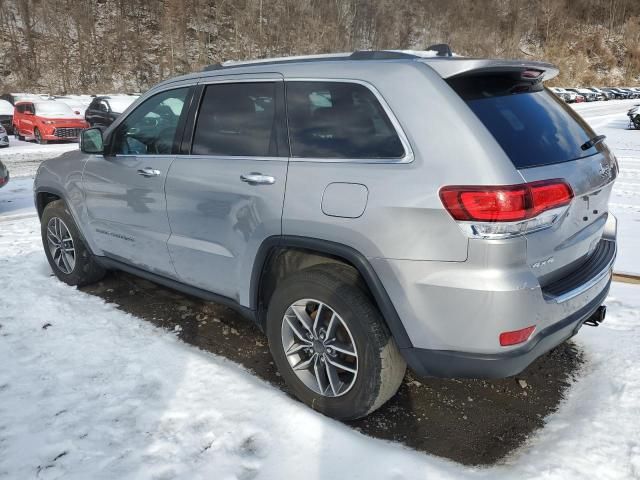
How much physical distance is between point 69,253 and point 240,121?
8.13ft

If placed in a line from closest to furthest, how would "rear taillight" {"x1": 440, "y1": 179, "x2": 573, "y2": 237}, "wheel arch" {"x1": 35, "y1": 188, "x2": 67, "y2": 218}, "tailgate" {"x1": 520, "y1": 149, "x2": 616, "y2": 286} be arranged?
"rear taillight" {"x1": 440, "y1": 179, "x2": 573, "y2": 237}
"tailgate" {"x1": 520, "y1": 149, "x2": 616, "y2": 286}
"wheel arch" {"x1": 35, "y1": 188, "x2": 67, "y2": 218}

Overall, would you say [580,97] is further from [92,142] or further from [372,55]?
[372,55]

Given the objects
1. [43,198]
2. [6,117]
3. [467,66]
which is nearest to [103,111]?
[6,117]

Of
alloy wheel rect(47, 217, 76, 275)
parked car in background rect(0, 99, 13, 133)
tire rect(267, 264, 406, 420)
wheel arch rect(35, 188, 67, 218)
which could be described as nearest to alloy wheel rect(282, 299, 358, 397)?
tire rect(267, 264, 406, 420)

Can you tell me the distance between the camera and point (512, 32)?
74.9 metres

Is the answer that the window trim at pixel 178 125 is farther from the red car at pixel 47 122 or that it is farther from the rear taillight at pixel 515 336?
the red car at pixel 47 122

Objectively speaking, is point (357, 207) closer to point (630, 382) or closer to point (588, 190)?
point (588, 190)

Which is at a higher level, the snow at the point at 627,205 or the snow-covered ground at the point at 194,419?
the snow at the point at 627,205

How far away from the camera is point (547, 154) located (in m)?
2.38

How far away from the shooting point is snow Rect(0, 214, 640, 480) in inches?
93.4

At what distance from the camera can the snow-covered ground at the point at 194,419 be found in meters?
2.37

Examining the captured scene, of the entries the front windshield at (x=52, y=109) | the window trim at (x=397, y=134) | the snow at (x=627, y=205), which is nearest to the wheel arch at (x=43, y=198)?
the window trim at (x=397, y=134)

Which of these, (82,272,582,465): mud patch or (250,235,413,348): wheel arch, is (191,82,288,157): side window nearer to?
(250,235,413,348): wheel arch

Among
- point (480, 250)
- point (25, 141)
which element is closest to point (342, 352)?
point (480, 250)
